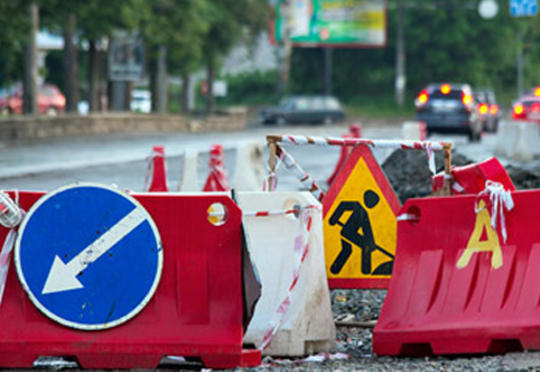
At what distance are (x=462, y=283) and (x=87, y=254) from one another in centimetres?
189

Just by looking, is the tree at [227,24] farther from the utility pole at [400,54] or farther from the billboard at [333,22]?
the utility pole at [400,54]

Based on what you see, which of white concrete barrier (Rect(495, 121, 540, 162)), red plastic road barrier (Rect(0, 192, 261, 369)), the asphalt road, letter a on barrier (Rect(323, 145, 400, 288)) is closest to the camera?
red plastic road barrier (Rect(0, 192, 261, 369))

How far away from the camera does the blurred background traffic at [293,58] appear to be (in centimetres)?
3962

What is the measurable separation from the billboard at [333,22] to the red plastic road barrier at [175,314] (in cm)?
6862

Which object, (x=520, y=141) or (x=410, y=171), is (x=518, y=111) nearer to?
(x=520, y=141)

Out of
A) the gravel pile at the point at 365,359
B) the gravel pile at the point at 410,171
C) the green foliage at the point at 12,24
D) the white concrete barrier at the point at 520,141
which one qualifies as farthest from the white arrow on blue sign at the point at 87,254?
the green foliage at the point at 12,24

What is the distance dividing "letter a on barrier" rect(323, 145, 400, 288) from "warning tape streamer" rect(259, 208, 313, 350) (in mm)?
1714

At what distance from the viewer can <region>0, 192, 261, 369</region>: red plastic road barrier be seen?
20.4ft

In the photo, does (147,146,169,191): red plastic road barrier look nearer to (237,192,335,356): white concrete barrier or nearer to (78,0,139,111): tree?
(237,192,335,356): white concrete barrier

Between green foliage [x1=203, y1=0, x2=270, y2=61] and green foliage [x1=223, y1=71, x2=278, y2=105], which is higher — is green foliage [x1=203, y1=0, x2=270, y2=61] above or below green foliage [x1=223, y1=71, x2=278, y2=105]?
above

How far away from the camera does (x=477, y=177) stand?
7.29 metres

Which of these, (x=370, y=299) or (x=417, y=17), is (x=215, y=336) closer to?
(x=370, y=299)

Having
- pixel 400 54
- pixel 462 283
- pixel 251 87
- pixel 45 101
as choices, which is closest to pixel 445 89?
pixel 45 101

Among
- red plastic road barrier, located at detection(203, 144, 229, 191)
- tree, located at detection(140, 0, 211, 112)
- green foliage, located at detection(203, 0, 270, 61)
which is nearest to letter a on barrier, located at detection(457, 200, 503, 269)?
red plastic road barrier, located at detection(203, 144, 229, 191)
